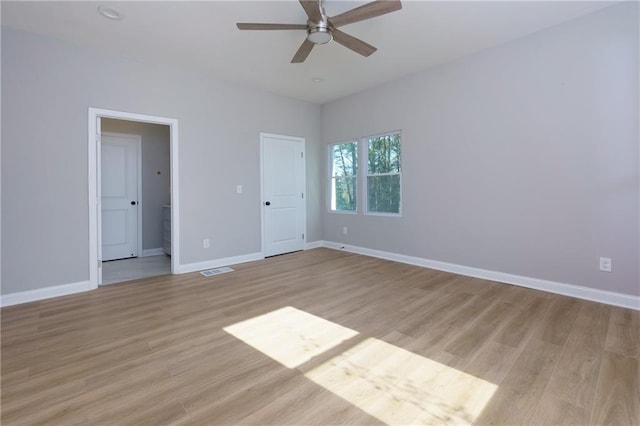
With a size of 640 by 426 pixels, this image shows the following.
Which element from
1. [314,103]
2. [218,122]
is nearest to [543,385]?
[218,122]

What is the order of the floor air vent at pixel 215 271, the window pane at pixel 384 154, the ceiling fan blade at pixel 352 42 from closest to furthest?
1. the ceiling fan blade at pixel 352 42
2. the floor air vent at pixel 215 271
3. the window pane at pixel 384 154

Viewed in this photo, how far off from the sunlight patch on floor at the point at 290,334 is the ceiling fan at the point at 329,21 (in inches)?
99.6

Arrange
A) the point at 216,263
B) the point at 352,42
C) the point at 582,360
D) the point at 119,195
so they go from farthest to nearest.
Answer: the point at 119,195
the point at 216,263
the point at 352,42
the point at 582,360

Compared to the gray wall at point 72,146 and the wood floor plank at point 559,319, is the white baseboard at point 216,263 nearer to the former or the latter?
the gray wall at point 72,146

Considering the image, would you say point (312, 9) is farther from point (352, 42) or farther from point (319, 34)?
point (352, 42)

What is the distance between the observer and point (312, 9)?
2.33 meters

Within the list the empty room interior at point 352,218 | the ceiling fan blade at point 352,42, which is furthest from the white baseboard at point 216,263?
the ceiling fan blade at point 352,42

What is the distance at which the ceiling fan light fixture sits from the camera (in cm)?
252

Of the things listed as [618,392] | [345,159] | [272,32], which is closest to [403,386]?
[618,392]

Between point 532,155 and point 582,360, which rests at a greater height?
point 532,155

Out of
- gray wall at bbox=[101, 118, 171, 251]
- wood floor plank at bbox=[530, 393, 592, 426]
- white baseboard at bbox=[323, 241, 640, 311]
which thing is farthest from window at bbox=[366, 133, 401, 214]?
gray wall at bbox=[101, 118, 171, 251]

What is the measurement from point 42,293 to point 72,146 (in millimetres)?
1645

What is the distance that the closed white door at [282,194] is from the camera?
16.6 feet

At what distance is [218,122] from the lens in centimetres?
444
